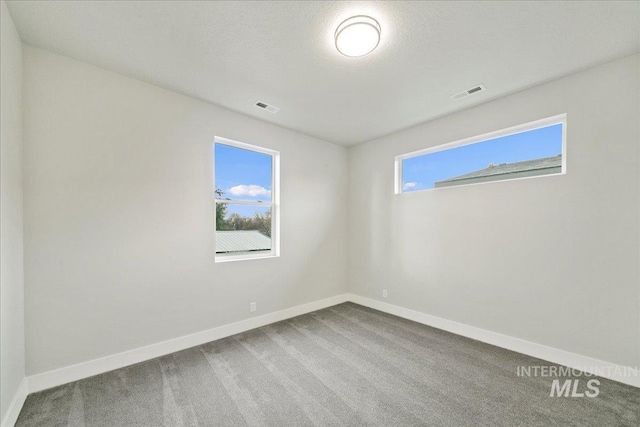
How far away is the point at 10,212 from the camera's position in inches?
68.4

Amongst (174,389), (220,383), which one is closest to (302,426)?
(220,383)

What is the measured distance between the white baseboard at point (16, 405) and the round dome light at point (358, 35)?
11.1 ft

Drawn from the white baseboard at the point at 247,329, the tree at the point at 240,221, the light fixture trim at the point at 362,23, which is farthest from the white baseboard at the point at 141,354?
the light fixture trim at the point at 362,23

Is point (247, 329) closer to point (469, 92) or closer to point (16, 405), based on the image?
point (16, 405)

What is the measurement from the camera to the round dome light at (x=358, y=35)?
1.75m

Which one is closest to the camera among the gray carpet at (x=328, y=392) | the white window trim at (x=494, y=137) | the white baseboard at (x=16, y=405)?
the white baseboard at (x=16, y=405)

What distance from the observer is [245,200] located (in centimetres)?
334

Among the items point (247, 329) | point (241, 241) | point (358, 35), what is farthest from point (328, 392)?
point (358, 35)

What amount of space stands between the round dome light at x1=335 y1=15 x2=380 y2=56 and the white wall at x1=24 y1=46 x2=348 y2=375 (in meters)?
1.41

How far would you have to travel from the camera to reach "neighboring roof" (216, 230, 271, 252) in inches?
123

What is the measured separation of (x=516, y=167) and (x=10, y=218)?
14.9 feet

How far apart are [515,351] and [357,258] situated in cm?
234

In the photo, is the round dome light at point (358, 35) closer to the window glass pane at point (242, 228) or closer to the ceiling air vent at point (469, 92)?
the ceiling air vent at point (469, 92)

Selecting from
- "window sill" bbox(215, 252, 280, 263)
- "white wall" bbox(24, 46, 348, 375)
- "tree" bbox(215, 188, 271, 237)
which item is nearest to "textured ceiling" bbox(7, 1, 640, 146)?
"white wall" bbox(24, 46, 348, 375)
